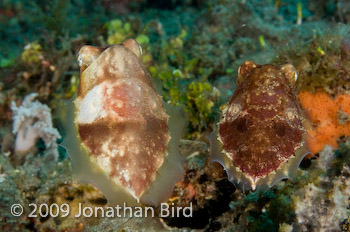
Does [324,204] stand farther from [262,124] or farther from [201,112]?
[201,112]

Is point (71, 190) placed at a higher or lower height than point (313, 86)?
lower

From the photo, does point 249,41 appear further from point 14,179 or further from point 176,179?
point 14,179

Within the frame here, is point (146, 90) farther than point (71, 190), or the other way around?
point (71, 190)

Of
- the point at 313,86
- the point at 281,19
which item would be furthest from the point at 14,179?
the point at 281,19

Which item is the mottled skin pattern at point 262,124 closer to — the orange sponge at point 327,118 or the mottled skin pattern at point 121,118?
the mottled skin pattern at point 121,118

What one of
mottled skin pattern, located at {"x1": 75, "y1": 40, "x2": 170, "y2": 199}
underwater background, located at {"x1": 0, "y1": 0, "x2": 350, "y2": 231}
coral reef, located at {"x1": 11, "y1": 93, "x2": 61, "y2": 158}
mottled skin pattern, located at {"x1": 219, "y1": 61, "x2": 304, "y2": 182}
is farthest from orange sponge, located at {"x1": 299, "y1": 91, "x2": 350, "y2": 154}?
coral reef, located at {"x1": 11, "y1": 93, "x2": 61, "y2": 158}

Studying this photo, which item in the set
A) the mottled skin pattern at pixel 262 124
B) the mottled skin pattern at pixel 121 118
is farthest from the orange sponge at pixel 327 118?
the mottled skin pattern at pixel 121 118
